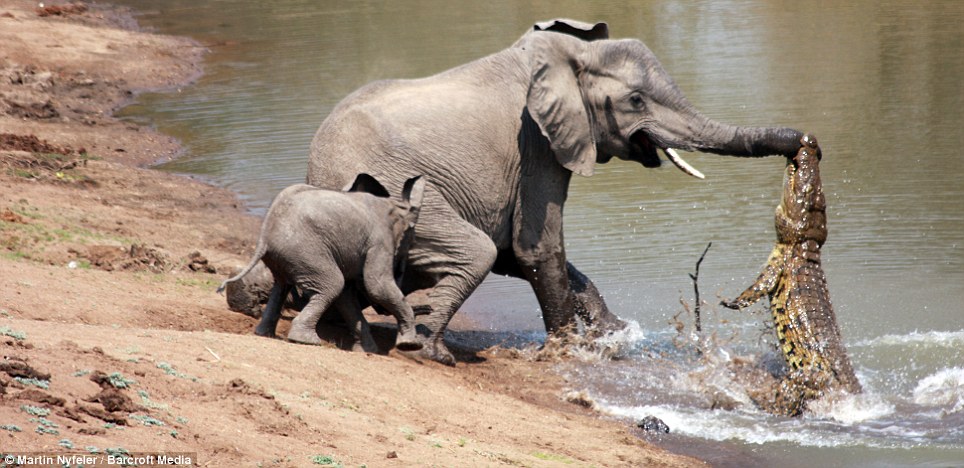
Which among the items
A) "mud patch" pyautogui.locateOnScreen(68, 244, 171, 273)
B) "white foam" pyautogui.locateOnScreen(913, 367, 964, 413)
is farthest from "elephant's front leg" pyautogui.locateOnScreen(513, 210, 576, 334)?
"mud patch" pyautogui.locateOnScreen(68, 244, 171, 273)

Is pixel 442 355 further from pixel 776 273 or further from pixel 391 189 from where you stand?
pixel 776 273

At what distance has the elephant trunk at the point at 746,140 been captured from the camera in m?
9.77

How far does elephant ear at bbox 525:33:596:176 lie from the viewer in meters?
10.0

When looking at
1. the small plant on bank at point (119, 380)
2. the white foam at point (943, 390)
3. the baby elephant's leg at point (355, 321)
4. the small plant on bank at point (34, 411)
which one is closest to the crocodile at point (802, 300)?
the white foam at point (943, 390)

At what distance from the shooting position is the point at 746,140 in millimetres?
9977

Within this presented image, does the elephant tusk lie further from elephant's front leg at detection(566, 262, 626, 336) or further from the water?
the water

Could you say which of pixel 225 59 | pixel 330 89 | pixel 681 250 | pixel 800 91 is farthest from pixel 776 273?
pixel 225 59

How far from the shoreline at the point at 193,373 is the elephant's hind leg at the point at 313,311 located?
15cm

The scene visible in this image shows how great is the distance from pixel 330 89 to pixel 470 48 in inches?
151

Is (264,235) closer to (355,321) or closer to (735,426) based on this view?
(355,321)

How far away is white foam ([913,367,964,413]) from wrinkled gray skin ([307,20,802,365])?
1.92 meters

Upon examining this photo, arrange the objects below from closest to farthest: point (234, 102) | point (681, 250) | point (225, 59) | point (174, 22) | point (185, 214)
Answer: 1. point (681, 250)
2. point (185, 214)
3. point (234, 102)
4. point (225, 59)
5. point (174, 22)

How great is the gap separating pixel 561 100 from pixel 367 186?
5.19ft

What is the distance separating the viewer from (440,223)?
32.5ft
